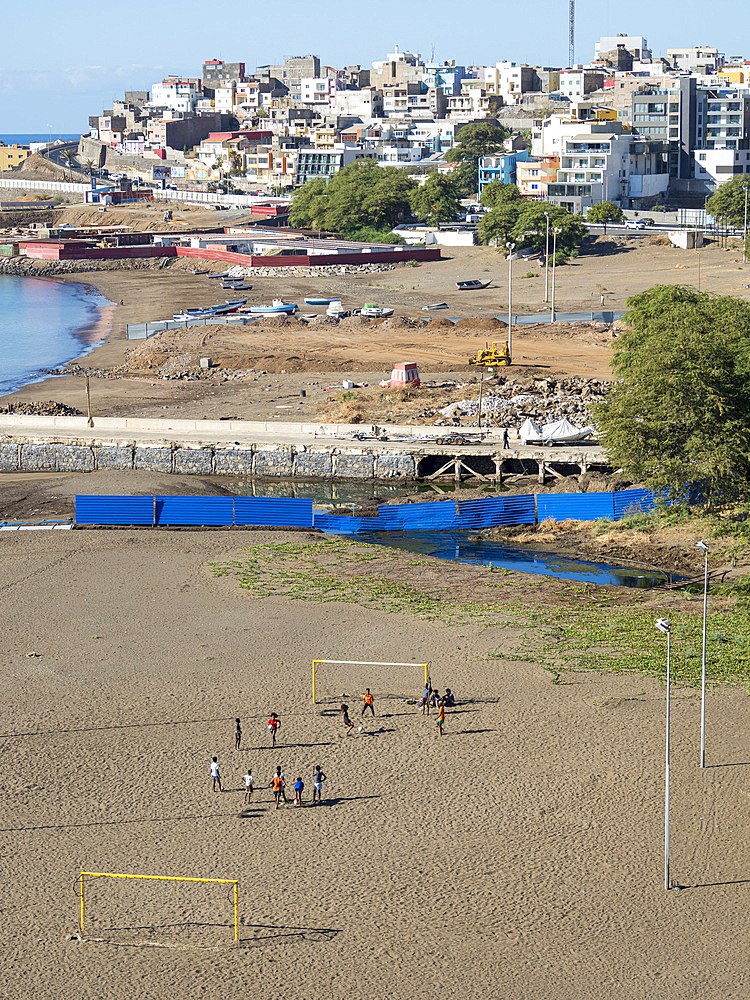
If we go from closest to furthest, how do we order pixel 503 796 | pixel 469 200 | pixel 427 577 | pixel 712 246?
1. pixel 503 796
2. pixel 427 577
3. pixel 712 246
4. pixel 469 200

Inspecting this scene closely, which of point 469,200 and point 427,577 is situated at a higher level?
point 469,200

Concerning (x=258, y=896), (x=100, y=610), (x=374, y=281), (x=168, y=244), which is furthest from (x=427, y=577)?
(x=168, y=244)

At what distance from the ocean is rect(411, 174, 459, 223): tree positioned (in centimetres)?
3376

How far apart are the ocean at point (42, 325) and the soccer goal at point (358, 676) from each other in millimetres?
42665

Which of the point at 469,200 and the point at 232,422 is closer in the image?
the point at 232,422

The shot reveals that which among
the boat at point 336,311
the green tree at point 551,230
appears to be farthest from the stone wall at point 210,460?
the green tree at point 551,230

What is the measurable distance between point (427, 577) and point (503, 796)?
1391 cm

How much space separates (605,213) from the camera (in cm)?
11169

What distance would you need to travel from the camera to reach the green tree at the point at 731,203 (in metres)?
106

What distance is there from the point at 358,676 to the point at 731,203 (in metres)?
87.8

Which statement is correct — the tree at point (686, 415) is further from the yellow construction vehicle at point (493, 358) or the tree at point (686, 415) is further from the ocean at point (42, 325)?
the ocean at point (42, 325)

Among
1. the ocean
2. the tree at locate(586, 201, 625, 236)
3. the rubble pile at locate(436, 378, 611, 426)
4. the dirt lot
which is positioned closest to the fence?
the rubble pile at locate(436, 378, 611, 426)

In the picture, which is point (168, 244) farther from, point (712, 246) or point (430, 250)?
point (712, 246)

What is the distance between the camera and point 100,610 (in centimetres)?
3431
